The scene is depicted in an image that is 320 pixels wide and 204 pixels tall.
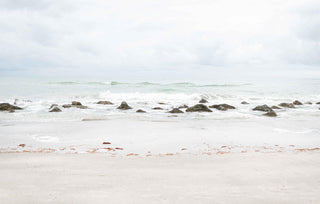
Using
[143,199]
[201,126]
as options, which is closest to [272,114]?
[201,126]

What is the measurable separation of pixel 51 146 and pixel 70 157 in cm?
154

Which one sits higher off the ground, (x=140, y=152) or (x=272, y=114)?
(x=272, y=114)

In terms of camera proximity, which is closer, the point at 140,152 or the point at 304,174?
the point at 304,174

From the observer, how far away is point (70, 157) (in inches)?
181

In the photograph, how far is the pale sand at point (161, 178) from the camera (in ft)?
8.77

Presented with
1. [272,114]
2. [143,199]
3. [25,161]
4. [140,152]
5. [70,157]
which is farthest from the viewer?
[272,114]

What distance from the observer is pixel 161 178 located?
3.33 m

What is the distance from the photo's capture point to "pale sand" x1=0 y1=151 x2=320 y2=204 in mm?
2674

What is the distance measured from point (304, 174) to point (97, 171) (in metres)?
3.18

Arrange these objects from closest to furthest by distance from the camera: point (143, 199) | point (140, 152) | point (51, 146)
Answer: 1. point (143, 199)
2. point (140, 152)
3. point (51, 146)

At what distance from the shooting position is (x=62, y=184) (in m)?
3.02

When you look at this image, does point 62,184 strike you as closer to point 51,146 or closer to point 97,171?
point 97,171

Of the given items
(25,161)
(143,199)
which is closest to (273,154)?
(143,199)

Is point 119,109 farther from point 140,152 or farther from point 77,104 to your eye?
point 140,152
